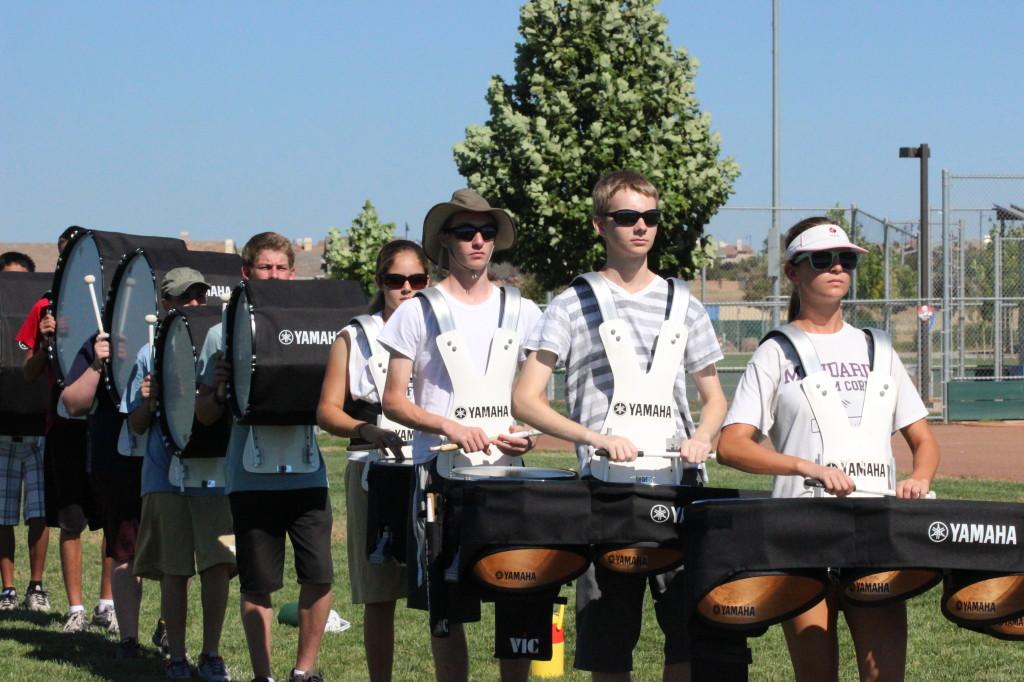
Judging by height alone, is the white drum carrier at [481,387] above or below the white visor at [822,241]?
below

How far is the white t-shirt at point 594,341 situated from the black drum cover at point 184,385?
249 cm

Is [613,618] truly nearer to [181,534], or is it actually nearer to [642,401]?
[642,401]

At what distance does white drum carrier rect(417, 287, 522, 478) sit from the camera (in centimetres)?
540

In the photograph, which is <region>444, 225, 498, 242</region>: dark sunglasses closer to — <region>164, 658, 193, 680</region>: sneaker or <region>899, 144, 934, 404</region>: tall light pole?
<region>164, 658, 193, 680</region>: sneaker

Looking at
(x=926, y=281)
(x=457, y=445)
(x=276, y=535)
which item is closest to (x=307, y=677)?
(x=276, y=535)

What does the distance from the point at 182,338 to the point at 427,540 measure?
2.74m

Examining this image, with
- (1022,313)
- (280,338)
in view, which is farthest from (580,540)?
(1022,313)

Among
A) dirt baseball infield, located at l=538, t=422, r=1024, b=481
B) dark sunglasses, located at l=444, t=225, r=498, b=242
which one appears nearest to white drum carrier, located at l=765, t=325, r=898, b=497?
dark sunglasses, located at l=444, t=225, r=498, b=242

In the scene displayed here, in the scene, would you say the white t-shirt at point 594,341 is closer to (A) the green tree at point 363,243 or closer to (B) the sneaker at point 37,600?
(B) the sneaker at point 37,600

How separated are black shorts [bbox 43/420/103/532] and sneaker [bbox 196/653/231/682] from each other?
209 cm

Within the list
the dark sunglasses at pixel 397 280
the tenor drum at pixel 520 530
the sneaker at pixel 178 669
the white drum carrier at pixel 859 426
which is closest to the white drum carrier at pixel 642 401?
the tenor drum at pixel 520 530

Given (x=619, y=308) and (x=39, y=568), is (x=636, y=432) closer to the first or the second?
(x=619, y=308)

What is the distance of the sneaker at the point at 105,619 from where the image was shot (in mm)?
9012

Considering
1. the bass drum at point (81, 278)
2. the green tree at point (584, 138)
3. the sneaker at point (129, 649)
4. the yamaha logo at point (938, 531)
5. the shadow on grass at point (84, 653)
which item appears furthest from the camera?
the green tree at point (584, 138)
